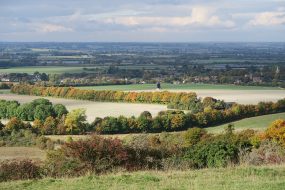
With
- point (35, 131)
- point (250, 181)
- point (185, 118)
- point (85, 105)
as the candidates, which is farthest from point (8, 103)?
point (250, 181)

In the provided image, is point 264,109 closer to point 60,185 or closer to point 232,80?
point 232,80

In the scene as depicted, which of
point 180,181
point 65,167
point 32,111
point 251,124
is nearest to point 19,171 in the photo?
point 65,167

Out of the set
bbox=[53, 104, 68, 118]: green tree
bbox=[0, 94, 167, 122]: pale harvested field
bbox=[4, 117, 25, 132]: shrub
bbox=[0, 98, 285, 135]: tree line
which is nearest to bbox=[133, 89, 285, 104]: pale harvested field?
bbox=[0, 94, 167, 122]: pale harvested field

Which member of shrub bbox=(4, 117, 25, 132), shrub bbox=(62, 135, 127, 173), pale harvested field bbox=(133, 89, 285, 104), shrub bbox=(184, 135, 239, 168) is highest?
shrub bbox=(62, 135, 127, 173)

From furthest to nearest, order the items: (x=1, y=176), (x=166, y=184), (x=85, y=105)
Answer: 1. (x=85, y=105)
2. (x=1, y=176)
3. (x=166, y=184)

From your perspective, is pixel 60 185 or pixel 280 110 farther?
pixel 280 110

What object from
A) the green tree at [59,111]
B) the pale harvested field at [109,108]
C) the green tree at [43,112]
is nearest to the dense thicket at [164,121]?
the pale harvested field at [109,108]

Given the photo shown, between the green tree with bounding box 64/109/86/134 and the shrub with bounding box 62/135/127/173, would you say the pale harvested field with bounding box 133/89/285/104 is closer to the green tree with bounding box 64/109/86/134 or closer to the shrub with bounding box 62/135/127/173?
the green tree with bounding box 64/109/86/134

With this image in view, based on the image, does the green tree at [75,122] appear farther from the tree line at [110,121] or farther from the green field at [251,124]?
the green field at [251,124]
